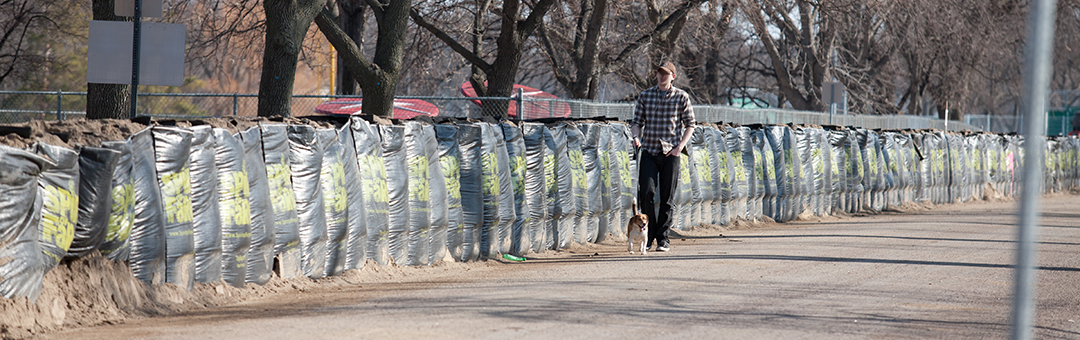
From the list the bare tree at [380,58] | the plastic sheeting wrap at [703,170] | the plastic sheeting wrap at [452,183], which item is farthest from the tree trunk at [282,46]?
the plastic sheeting wrap at [703,170]

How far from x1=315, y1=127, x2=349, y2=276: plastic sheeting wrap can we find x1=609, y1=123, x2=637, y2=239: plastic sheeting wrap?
412 cm

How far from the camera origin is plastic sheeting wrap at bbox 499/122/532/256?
29.5ft

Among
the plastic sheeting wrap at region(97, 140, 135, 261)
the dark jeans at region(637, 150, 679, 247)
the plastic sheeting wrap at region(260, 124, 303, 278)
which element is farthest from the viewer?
the dark jeans at region(637, 150, 679, 247)

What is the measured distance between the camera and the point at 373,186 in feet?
24.3

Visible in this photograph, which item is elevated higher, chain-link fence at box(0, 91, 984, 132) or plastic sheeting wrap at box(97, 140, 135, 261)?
chain-link fence at box(0, 91, 984, 132)

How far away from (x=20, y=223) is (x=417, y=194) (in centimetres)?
336

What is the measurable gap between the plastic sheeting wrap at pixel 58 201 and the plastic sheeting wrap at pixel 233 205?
1.05m

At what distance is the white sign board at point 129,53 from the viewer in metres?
8.38

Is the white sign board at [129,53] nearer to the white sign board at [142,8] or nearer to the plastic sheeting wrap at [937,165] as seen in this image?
the white sign board at [142,8]

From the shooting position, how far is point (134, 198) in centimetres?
550

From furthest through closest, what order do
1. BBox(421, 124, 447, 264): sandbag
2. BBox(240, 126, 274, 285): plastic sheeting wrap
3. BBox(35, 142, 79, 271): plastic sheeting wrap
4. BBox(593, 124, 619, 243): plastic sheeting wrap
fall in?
1. BBox(593, 124, 619, 243): plastic sheeting wrap
2. BBox(421, 124, 447, 264): sandbag
3. BBox(240, 126, 274, 285): plastic sheeting wrap
4. BBox(35, 142, 79, 271): plastic sheeting wrap

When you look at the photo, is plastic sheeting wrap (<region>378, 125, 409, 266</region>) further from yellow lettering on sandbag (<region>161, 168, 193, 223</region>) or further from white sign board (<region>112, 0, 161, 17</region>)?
white sign board (<region>112, 0, 161, 17</region>)

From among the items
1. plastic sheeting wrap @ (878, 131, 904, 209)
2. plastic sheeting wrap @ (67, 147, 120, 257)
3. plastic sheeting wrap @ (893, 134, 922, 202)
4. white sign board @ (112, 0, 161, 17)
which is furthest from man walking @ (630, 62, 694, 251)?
plastic sheeting wrap @ (893, 134, 922, 202)

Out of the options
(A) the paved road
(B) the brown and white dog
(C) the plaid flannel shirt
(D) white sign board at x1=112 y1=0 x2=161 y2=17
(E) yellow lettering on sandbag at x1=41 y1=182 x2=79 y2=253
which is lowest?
(A) the paved road
